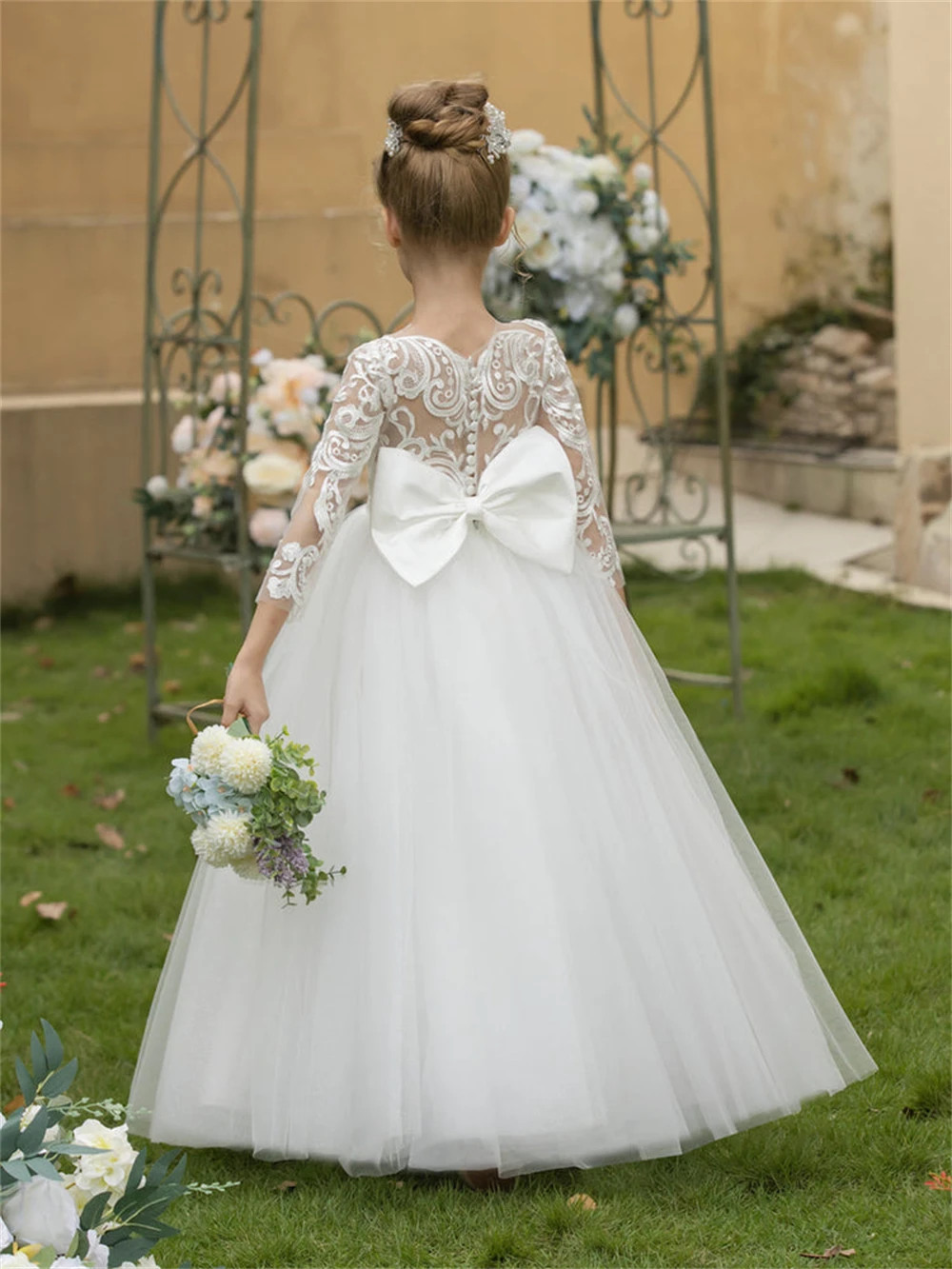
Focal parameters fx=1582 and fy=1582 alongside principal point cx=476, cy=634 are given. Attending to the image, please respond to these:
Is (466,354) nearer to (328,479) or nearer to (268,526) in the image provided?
(328,479)

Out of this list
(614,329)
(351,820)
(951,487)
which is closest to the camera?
(351,820)

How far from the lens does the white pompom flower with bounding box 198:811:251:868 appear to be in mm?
2377

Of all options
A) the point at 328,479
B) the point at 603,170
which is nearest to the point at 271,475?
the point at 603,170

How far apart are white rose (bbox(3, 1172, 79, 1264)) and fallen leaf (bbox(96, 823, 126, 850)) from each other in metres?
3.22

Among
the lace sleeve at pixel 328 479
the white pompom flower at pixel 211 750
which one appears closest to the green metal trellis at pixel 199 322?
the lace sleeve at pixel 328 479

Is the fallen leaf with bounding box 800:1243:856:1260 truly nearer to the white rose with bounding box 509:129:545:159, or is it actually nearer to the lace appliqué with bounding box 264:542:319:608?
the lace appliqué with bounding box 264:542:319:608

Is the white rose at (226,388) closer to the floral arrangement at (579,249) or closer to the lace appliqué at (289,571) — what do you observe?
the floral arrangement at (579,249)

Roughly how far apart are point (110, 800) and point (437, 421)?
2.55 m

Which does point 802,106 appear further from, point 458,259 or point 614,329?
point 458,259

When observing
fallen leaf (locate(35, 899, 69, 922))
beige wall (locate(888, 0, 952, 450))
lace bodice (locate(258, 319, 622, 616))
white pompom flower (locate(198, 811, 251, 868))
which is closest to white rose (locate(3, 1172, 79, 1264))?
white pompom flower (locate(198, 811, 251, 868))

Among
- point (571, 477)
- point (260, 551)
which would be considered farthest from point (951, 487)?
point (571, 477)

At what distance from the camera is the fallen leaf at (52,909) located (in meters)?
3.93

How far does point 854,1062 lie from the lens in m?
2.74

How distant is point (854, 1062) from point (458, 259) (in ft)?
5.09
